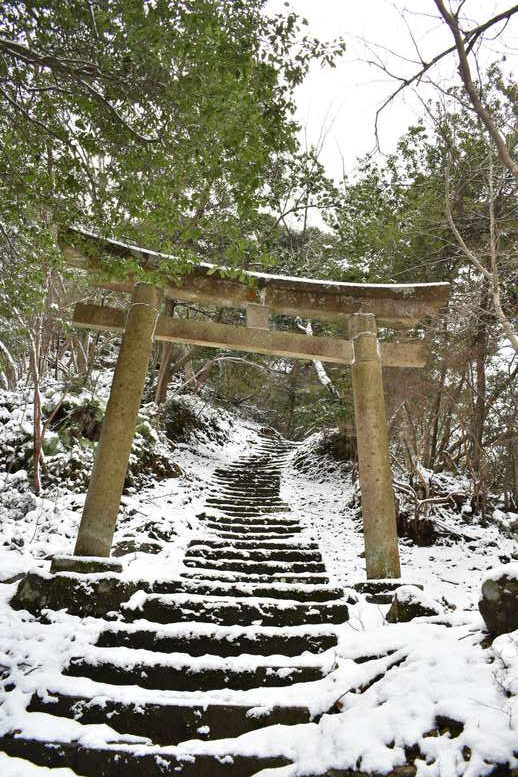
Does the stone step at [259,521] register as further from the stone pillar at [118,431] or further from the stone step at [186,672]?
the stone step at [186,672]

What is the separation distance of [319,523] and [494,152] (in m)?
6.62

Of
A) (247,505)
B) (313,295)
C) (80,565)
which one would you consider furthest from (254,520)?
(313,295)

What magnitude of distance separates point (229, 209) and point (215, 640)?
870 cm

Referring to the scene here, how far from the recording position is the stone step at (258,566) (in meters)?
5.82

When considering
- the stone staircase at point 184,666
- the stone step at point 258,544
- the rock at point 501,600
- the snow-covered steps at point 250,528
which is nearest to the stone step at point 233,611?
the stone staircase at point 184,666

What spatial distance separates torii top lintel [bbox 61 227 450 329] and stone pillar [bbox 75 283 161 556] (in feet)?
1.71

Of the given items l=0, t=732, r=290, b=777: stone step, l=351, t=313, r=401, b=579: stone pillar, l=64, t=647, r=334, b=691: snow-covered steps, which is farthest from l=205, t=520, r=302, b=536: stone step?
l=0, t=732, r=290, b=777: stone step

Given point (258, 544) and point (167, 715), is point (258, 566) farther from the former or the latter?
point (167, 715)

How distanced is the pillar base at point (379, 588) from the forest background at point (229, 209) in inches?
96.9

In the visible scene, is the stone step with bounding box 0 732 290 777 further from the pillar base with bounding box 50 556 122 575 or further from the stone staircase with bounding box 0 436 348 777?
the pillar base with bounding box 50 556 122 575

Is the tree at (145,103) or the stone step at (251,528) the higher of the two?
the tree at (145,103)

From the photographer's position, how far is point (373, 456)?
552 centimetres

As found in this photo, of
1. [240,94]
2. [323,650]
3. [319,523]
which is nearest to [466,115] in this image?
[240,94]

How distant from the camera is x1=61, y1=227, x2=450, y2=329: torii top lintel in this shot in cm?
604
